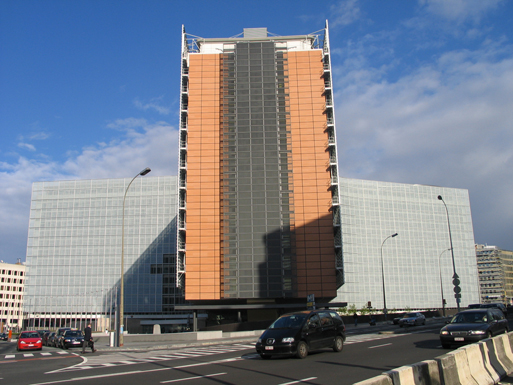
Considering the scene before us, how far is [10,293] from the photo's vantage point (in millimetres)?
149500

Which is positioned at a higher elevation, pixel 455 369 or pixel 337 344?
pixel 455 369

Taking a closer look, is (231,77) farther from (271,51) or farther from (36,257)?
(36,257)

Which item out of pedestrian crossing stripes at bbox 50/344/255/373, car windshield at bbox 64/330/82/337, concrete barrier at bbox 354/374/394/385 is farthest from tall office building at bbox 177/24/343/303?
concrete barrier at bbox 354/374/394/385

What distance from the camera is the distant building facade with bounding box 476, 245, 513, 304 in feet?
596

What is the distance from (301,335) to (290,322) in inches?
35.6

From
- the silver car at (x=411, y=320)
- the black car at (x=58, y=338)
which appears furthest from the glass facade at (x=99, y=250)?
the silver car at (x=411, y=320)

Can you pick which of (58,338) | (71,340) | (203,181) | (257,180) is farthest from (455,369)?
(203,181)

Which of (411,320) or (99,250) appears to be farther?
(99,250)

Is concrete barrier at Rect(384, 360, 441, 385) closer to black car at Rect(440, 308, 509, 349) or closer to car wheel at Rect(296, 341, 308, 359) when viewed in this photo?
car wheel at Rect(296, 341, 308, 359)

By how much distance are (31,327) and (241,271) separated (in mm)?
64376

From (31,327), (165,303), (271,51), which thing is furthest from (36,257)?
(271,51)

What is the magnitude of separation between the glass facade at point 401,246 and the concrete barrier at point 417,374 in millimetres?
94141

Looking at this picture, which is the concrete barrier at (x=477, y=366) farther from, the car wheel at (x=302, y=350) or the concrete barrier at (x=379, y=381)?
the car wheel at (x=302, y=350)

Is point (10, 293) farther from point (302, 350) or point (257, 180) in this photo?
point (302, 350)
